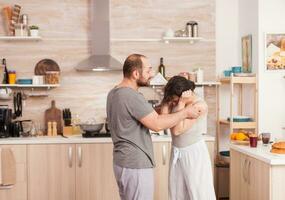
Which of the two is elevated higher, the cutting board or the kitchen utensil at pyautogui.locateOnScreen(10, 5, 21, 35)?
the kitchen utensil at pyautogui.locateOnScreen(10, 5, 21, 35)

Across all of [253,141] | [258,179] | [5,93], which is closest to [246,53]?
[253,141]

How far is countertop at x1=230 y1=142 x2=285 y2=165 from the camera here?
304 centimetres

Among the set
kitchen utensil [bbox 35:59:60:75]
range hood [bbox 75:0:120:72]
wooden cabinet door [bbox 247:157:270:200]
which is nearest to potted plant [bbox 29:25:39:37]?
kitchen utensil [bbox 35:59:60:75]

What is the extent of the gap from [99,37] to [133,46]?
1.56ft

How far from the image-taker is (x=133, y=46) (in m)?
5.21

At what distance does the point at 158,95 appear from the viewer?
17.2 ft

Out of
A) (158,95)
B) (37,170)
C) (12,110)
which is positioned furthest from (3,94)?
(158,95)

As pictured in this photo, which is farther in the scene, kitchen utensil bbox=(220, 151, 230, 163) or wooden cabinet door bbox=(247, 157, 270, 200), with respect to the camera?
kitchen utensil bbox=(220, 151, 230, 163)

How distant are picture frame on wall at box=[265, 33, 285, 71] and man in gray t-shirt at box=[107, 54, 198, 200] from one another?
2.46 m

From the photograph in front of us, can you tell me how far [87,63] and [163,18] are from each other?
43.5 inches

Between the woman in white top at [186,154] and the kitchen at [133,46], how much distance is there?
2.04 metres

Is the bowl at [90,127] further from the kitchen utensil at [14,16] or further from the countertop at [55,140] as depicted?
the kitchen utensil at [14,16]

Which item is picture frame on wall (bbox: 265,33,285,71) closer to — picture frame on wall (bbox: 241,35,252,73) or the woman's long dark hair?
picture frame on wall (bbox: 241,35,252,73)

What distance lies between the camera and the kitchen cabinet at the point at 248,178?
3164 mm
